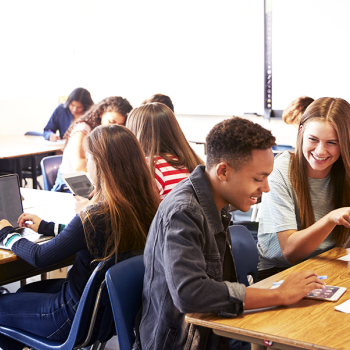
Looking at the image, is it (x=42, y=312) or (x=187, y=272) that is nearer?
→ (x=187, y=272)

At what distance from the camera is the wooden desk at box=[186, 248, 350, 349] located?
991mm

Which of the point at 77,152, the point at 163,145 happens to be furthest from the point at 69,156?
the point at 163,145

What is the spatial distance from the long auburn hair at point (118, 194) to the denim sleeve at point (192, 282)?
51 cm

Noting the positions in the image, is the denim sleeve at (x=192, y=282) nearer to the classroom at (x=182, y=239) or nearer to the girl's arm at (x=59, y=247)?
the classroom at (x=182, y=239)

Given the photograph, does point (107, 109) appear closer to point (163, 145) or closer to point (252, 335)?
point (163, 145)

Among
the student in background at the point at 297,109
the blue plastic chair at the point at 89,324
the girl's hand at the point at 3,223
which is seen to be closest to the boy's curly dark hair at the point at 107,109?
the student in background at the point at 297,109

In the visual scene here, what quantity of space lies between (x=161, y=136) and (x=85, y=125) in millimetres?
1205

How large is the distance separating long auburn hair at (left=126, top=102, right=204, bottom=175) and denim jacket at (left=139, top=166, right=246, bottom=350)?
3.84ft

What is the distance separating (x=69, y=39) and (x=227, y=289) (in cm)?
675

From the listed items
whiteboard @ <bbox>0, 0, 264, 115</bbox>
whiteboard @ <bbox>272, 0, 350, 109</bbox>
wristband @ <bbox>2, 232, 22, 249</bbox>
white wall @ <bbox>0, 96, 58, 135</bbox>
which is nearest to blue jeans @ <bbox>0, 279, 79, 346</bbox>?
wristband @ <bbox>2, 232, 22, 249</bbox>

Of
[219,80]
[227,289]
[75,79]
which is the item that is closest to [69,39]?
[75,79]

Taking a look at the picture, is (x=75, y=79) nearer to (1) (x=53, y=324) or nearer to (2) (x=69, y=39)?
(2) (x=69, y=39)

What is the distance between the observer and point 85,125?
11.6ft

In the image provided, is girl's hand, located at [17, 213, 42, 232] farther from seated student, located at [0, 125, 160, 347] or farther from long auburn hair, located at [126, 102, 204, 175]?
long auburn hair, located at [126, 102, 204, 175]
